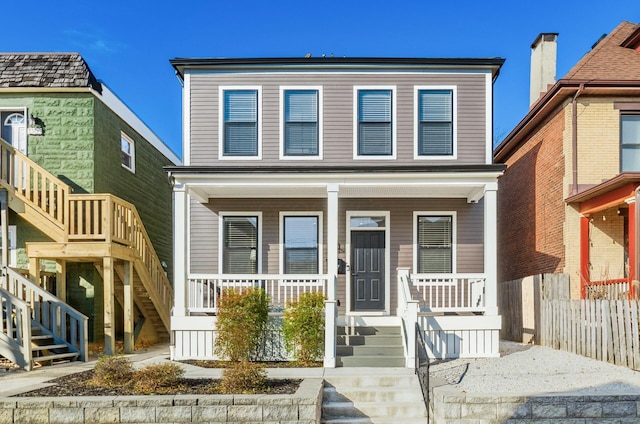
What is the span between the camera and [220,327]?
31.0 feet

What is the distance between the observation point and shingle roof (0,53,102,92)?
12.9 meters

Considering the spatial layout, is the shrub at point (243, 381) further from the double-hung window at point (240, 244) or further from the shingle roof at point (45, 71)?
the shingle roof at point (45, 71)

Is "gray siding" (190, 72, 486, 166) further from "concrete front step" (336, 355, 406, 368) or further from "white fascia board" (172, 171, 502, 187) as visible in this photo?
"concrete front step" (336, 355, 406, 368)

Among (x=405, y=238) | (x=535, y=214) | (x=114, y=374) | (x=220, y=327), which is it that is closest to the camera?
(x=114, y=374)

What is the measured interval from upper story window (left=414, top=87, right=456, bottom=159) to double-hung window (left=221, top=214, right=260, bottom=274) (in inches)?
165

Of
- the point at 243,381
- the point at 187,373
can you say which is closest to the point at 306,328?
the point at 187,373

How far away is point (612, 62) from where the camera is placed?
42.4 ft

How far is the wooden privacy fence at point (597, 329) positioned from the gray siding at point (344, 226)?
2.02 meters

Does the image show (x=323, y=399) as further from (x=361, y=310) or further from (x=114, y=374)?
(x=361, y=310)

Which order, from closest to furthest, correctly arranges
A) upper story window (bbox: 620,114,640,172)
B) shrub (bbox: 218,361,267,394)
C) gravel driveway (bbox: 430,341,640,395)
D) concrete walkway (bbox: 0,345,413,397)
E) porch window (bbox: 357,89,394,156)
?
shrub (bbox: 218,361,267,394) → gravel driveway (bbox: 430,341,640,395) → concrete walkway (bbox: 0,345,413,397) → porch window (bbox: 357,89,394,156) → upper story window (bbox: 620,114,640,172)

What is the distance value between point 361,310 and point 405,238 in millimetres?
1967

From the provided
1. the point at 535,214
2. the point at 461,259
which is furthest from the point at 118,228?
the point at 535,214

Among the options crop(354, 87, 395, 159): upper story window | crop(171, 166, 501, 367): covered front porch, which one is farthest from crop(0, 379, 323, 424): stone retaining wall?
crop(354, 87, 395, 159): upper story window

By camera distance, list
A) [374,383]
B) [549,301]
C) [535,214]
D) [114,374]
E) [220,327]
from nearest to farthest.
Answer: [114,374], [374,383], [220,327], [549,301], [535,214]
